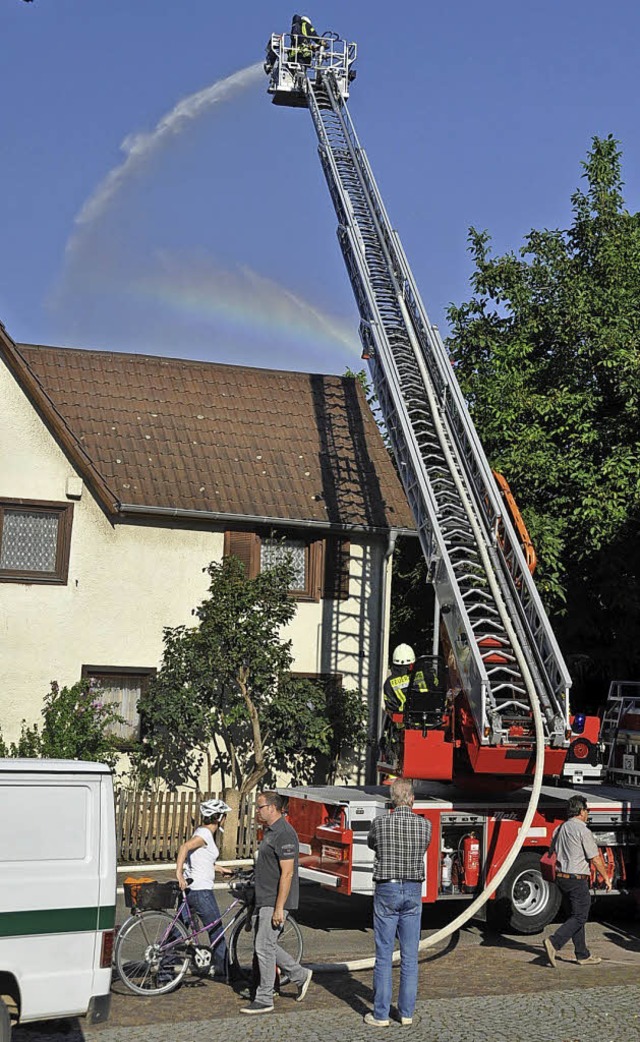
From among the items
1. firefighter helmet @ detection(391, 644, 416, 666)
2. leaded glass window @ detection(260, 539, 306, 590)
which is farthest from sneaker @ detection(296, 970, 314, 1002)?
leaded glass window @ detection(260, 539, 306, 590)

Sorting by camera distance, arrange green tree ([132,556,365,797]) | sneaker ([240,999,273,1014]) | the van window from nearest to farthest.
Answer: the van window, sneaker ([240,999,273,1014]), green tree ([132,556,365,797])

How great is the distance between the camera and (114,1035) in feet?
29.1

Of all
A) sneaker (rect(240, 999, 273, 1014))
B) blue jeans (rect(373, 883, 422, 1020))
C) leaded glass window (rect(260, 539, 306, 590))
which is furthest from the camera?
leaded glass window (rect(260, 539, 306, 590))

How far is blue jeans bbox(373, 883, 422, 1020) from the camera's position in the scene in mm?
9422

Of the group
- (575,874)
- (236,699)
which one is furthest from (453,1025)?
(236,699)

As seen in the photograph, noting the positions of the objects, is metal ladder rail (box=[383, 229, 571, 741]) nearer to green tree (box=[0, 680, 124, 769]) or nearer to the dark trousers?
the dark trousers

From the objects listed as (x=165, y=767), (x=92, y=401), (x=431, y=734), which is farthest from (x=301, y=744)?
(x=92, y=401)

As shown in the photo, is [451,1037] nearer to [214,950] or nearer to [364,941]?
[214,950]

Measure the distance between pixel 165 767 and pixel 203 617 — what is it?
2.41 meters

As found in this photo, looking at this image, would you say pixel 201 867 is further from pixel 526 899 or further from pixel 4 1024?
pixel 526 899

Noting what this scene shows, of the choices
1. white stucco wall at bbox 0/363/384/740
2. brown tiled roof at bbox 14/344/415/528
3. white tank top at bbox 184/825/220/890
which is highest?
brown tiled roof at bbox 14/344/415/528

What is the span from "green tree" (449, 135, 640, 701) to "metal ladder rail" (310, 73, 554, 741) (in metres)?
3.87

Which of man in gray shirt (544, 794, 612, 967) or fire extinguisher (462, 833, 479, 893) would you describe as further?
fire extinguisher (462, 833, 479, 893)

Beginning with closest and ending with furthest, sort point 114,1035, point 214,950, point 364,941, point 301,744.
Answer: point 114,1035 < point 214,950 < point 364,941 < point 301,744
